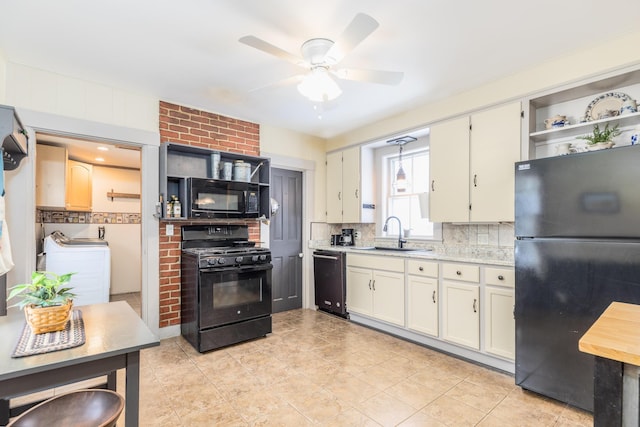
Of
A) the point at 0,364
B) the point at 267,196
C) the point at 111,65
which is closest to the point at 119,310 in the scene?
the point at 0,364

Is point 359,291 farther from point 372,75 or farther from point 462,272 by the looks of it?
point 372,75

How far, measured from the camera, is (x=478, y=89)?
303 cm

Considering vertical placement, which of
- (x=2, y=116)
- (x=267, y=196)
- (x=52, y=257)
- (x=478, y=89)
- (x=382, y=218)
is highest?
(x=478, y=89)

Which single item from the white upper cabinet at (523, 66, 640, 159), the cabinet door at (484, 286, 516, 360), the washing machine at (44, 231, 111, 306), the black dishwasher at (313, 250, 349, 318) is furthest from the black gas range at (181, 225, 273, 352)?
the white upper cabinet at (523, 66, 640, 159)

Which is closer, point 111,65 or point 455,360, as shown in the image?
point 111,65

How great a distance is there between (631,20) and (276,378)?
3.49m

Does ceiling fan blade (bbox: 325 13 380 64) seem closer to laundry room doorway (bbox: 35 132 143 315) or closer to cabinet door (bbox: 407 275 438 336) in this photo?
cabinet door (bbox: 407 275 438 336)

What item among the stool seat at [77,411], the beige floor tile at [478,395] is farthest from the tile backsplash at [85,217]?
the beige floor tile at [478,395]

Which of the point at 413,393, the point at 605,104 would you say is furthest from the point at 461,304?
the point at 605,104

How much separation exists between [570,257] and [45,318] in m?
2.84

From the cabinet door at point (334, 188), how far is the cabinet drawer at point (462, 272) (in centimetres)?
185

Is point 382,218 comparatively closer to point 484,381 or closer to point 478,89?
point 478,89

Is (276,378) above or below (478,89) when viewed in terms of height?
below

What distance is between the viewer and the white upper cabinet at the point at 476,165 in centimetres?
280
